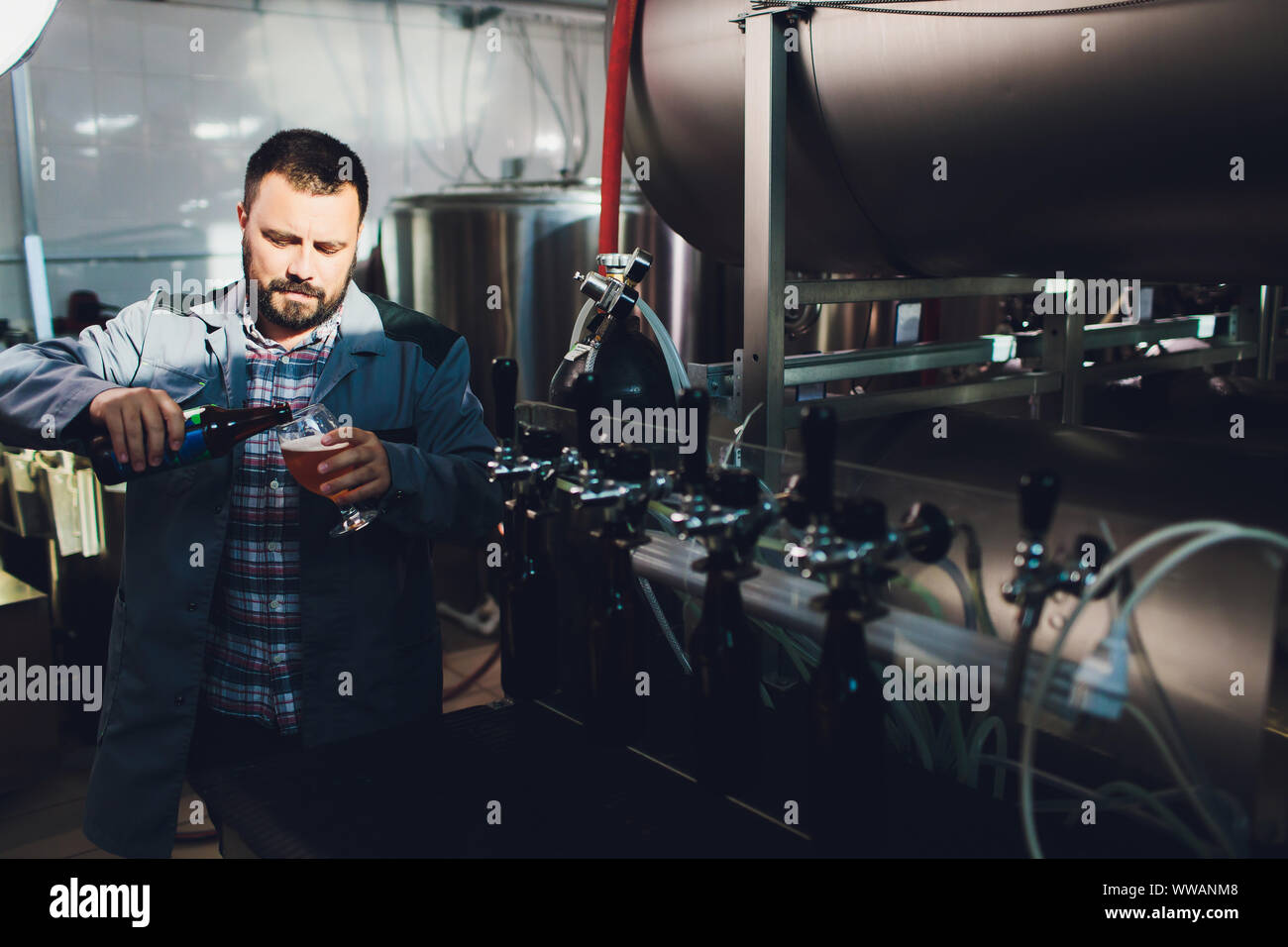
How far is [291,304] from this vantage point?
1459mm

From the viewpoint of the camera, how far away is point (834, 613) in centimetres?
77

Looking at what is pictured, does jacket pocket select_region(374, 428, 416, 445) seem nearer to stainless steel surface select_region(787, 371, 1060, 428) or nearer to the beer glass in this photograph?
the beer glass

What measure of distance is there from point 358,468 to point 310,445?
82 mm

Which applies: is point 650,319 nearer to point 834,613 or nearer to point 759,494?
point 759,494

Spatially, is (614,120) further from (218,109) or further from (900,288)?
(218,109)

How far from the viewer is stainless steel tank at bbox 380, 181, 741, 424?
10.3 feet

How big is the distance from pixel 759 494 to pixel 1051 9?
506 millimetres

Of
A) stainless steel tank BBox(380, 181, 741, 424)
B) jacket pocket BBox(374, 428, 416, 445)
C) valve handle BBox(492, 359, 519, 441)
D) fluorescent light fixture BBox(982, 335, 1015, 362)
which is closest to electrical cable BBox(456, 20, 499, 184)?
stainless steel tank BBox(380, 181, 741, 424)

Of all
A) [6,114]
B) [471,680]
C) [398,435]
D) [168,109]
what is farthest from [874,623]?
[168,109]

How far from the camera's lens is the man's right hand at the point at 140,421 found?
1.21 metres

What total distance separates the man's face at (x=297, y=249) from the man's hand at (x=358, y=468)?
12.6 inches

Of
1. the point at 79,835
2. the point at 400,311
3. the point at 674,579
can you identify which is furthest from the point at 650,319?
the point at 79,835

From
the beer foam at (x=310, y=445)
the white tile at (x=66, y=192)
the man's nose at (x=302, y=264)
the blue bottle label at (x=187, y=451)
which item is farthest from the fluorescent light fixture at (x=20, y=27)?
the white tile at (x=66, y=192)

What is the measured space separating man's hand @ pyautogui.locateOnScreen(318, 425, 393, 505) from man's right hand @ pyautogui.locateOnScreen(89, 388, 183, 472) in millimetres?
193
